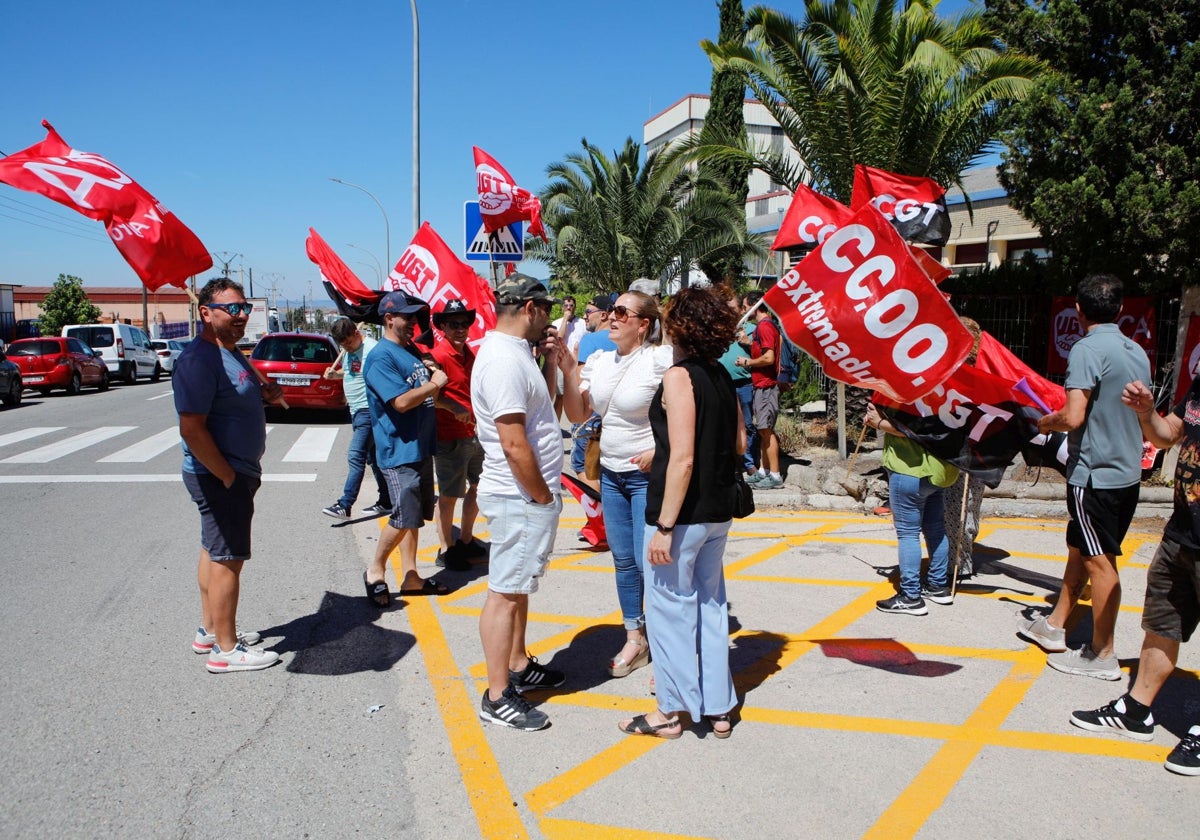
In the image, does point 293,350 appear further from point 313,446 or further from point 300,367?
point 313,446

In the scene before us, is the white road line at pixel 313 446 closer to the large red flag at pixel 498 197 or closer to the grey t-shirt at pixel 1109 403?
the large red flag at pixel 498 197

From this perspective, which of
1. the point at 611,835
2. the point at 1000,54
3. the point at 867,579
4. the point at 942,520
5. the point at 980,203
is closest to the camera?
the point at 611,835

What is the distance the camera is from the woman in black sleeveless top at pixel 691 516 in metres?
3.53

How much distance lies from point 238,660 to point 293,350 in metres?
12.3

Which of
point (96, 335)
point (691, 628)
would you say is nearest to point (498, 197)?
point (691, 628)

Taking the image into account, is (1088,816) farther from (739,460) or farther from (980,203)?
(980,203)

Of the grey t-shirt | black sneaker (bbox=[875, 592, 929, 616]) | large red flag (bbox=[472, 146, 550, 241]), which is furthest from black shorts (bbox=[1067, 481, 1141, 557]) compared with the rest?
large red flag (bbox=[472, 146, 550, 241])

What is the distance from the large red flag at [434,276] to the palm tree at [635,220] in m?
14.3

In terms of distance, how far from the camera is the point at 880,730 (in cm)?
385

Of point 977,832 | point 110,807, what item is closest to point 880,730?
point 977,832

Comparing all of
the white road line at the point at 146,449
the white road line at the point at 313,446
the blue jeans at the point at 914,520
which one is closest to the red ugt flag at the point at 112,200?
the blue jeans at the point at 914,520

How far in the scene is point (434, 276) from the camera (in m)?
6.88

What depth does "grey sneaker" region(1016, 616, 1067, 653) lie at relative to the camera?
4727 millimetres

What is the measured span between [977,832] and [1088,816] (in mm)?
464
